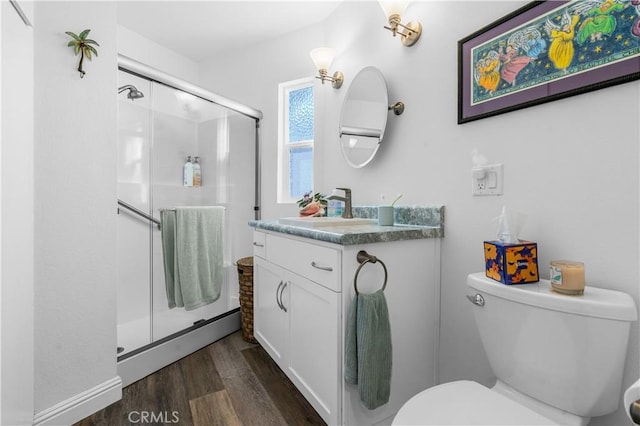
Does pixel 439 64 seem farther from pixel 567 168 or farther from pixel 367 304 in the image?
pixel 367 304

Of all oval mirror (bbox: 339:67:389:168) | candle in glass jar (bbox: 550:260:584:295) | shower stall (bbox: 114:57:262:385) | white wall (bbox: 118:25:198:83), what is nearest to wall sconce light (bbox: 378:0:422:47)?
oval mirror (bbox: 339:67:389:168)

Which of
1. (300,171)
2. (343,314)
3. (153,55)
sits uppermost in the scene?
(153,55)

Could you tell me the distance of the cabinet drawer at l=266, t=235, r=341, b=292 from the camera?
1.15 metres

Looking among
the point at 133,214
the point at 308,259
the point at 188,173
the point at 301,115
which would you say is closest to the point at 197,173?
the point at 188,173

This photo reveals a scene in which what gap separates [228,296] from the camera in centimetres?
238

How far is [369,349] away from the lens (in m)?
1.07

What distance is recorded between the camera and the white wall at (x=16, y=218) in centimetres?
96

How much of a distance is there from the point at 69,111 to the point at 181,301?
1247mm

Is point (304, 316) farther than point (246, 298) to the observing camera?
No

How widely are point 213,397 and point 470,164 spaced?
1.69m

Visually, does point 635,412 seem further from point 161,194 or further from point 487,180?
point 161,194

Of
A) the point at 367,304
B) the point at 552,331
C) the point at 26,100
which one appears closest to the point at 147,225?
the point at 26,100

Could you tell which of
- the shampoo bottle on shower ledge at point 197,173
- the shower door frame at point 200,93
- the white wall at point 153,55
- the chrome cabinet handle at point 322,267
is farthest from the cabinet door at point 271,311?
the white wall at point 153,55

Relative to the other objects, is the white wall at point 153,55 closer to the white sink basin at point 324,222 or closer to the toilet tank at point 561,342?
the white sink basin at point 324,222
